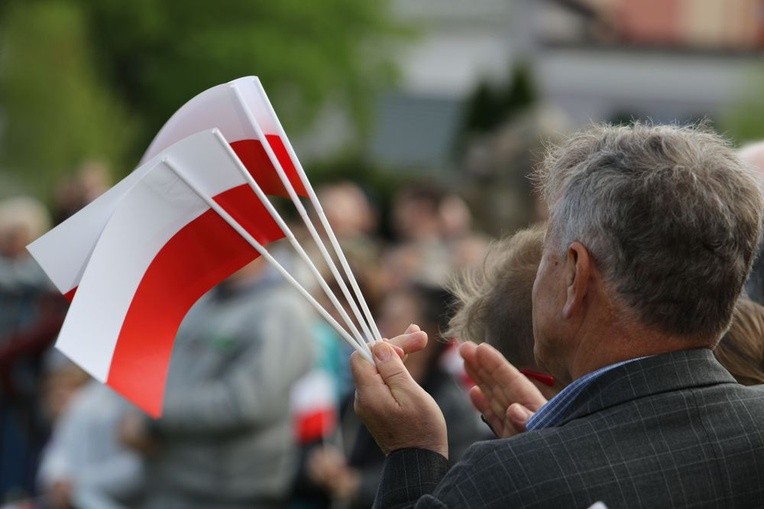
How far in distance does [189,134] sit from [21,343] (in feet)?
17.7

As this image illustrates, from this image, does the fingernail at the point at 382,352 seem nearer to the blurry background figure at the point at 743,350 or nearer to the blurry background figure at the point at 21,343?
the blurry background figure at the point at 743,350

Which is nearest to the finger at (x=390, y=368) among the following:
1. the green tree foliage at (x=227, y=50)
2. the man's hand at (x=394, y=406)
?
the man's hand at (x=394, y=406)

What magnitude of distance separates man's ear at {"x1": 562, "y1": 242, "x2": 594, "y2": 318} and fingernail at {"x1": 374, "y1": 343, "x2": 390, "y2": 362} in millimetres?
285

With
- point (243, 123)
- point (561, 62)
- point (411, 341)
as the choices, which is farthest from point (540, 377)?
point (561, 62)

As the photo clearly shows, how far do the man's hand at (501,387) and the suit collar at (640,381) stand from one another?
40 cm

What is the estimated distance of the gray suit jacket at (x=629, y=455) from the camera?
76.6 inches

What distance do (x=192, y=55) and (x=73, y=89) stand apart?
10.1m

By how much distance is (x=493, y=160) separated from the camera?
11.9 m

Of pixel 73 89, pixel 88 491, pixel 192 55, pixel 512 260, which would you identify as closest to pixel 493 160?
pixel 88 491

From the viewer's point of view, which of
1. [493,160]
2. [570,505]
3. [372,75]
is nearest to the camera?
[570,505]

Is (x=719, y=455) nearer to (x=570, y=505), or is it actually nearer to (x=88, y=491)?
(x=570, y=505)

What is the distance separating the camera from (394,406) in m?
2.13

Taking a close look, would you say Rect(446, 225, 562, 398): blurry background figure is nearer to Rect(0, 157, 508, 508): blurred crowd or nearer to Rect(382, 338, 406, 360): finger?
Rect(382, 338, 406, 360): finger

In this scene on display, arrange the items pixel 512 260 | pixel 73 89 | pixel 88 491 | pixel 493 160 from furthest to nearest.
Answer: pixel 73 89 < pixel 493 160 < pixel 88 491 < pixel 512 260
